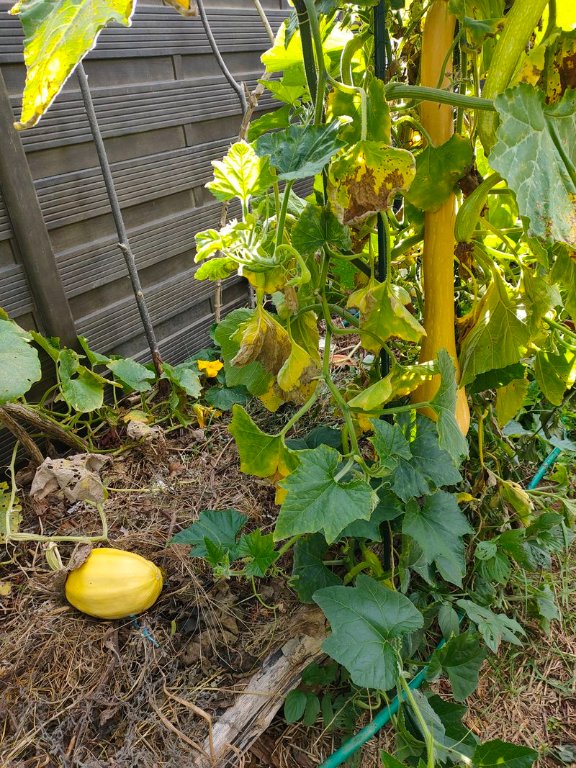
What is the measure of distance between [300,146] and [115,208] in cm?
108

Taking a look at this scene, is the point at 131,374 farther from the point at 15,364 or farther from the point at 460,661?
the point at 460,661

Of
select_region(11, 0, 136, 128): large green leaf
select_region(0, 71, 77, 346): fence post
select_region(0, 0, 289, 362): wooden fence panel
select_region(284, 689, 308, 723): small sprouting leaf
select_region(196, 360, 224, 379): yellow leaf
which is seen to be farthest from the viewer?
select_region(196, 360, 224, 379): yellow leaf

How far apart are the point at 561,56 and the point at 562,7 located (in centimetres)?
6

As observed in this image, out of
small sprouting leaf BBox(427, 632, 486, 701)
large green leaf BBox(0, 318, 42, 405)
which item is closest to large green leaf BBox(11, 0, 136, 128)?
large green leaf BBox(0, 318, 42, 405)

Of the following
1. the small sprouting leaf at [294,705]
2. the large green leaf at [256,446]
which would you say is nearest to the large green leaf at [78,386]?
the large green leaf at [256,446]

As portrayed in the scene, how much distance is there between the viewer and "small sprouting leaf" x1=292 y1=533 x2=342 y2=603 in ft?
3.25

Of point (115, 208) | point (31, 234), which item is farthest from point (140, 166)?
point (31, 234)

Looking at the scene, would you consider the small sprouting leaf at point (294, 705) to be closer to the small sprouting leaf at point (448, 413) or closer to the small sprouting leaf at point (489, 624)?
the small sprouting leaf at point (489, 624)

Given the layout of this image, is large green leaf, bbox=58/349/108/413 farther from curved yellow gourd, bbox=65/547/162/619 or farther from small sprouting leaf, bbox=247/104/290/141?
small sprouting leaf, bbox=247/104/290/141

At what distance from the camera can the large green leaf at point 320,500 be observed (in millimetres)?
710

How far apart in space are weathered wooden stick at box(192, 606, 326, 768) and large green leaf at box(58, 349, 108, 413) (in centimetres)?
77

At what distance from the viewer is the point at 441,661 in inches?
35.5

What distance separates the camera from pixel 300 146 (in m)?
0.65

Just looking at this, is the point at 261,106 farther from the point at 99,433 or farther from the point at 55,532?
the point at 55,532
